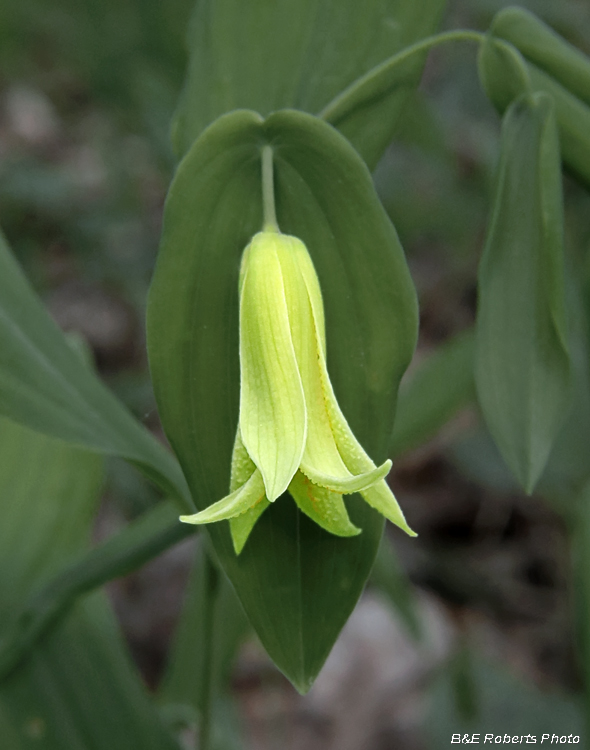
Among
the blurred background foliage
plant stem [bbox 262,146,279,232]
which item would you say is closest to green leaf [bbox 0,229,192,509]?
plant stem [bbox 262,146,279,232]

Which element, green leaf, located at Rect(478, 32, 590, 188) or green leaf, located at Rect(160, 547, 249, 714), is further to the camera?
green leaf, located at Rect(160, 547, 249, 714)

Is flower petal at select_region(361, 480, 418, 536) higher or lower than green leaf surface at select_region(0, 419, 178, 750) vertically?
higher

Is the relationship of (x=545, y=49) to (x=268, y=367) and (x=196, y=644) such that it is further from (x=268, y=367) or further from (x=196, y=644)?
(x=196, y=644)

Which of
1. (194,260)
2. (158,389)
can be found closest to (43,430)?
(158,389)

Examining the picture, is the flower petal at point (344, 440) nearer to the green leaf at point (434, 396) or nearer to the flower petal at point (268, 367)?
the flower petal at point (268, 367)

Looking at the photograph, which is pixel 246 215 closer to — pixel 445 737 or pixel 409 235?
pixel 445 737

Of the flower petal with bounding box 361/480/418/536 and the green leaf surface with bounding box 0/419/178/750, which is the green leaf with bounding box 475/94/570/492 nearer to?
the flower petal with bounding box 361/480/418/536

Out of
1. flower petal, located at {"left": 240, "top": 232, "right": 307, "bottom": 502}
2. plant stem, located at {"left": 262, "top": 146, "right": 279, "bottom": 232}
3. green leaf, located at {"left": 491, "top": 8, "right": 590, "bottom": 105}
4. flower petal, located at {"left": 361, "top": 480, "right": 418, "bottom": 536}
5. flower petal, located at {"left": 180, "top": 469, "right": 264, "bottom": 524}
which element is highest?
green leaf, located at {"left": 491, "top": 8, "right": 590, "bottom": 105}

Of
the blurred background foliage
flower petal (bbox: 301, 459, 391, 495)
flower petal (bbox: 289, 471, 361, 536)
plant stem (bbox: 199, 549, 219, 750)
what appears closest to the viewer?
flower petal (bbox: 301, 459, 391, 495)
